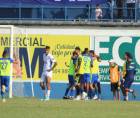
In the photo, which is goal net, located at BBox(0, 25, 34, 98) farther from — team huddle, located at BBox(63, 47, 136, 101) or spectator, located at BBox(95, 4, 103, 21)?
spectator, located at BBox(95, 4, 103, 21)

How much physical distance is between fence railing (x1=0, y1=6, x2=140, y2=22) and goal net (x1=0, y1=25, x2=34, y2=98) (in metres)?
1.92

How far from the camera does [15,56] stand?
28750 mm

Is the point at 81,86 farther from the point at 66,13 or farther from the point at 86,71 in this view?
the point at 66,13

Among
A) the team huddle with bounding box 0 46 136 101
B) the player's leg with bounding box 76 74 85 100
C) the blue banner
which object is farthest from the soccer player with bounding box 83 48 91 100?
the blue banner

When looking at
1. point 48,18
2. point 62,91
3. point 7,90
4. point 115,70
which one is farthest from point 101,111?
point 48,18

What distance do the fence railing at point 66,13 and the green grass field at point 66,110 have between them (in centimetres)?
1214

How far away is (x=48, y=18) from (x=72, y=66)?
23.2 ft

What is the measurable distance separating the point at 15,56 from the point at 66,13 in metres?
5.87

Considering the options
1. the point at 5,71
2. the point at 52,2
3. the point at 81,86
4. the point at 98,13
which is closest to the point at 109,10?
the point at 98,13

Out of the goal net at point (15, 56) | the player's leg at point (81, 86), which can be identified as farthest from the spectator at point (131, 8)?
the player's leg at point (81, 86)

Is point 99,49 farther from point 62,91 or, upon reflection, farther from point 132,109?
point 132,109

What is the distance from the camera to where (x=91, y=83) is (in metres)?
27.8

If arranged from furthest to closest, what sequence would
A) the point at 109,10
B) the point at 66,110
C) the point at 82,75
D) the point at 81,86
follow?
the point at 109,10 → the point at 82,75 → the point at 81,86 → the point at 66,110

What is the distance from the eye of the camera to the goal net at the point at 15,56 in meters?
27.3
